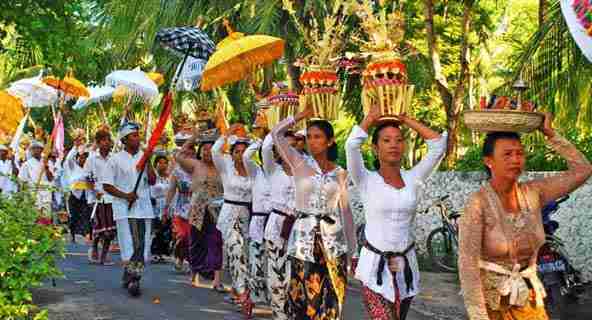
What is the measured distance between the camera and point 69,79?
15625 mm

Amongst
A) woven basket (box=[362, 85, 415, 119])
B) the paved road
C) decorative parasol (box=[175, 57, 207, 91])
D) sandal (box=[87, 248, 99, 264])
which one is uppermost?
decorative parasol (box=[175, 57, 207, 91])

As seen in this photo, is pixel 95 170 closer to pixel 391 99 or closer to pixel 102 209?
pixel 102 209

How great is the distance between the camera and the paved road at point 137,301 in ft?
34.9

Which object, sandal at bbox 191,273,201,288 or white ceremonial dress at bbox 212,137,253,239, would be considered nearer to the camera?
white ceremonial dress at bbox 212,137,253,239

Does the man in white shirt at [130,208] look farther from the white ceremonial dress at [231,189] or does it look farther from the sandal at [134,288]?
the white ceremonial dress at [231,189]

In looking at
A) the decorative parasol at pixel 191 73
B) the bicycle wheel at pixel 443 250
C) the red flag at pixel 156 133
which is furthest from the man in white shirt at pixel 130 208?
the bicycle wheel at pixel 443 250

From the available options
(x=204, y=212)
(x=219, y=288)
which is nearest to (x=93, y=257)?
(x=204, y=212)

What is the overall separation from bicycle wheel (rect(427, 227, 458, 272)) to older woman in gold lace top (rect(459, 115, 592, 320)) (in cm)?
929

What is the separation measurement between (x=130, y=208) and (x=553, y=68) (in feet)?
17.6

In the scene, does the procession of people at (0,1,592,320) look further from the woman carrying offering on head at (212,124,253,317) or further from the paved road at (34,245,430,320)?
the paved road at (34,245,430,320)

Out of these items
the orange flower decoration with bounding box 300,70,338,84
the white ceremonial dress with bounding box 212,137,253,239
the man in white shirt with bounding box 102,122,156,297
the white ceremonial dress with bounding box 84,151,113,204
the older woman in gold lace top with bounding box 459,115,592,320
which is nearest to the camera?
Result: the older woman in gold lace top with bounding box 459,115,592,320

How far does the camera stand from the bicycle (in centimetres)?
1461

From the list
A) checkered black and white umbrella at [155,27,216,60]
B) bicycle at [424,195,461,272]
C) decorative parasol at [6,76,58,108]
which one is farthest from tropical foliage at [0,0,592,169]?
bicycle at [424,195,461,272]

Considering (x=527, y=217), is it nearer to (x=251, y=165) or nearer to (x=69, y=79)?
(x=251, y=165)
